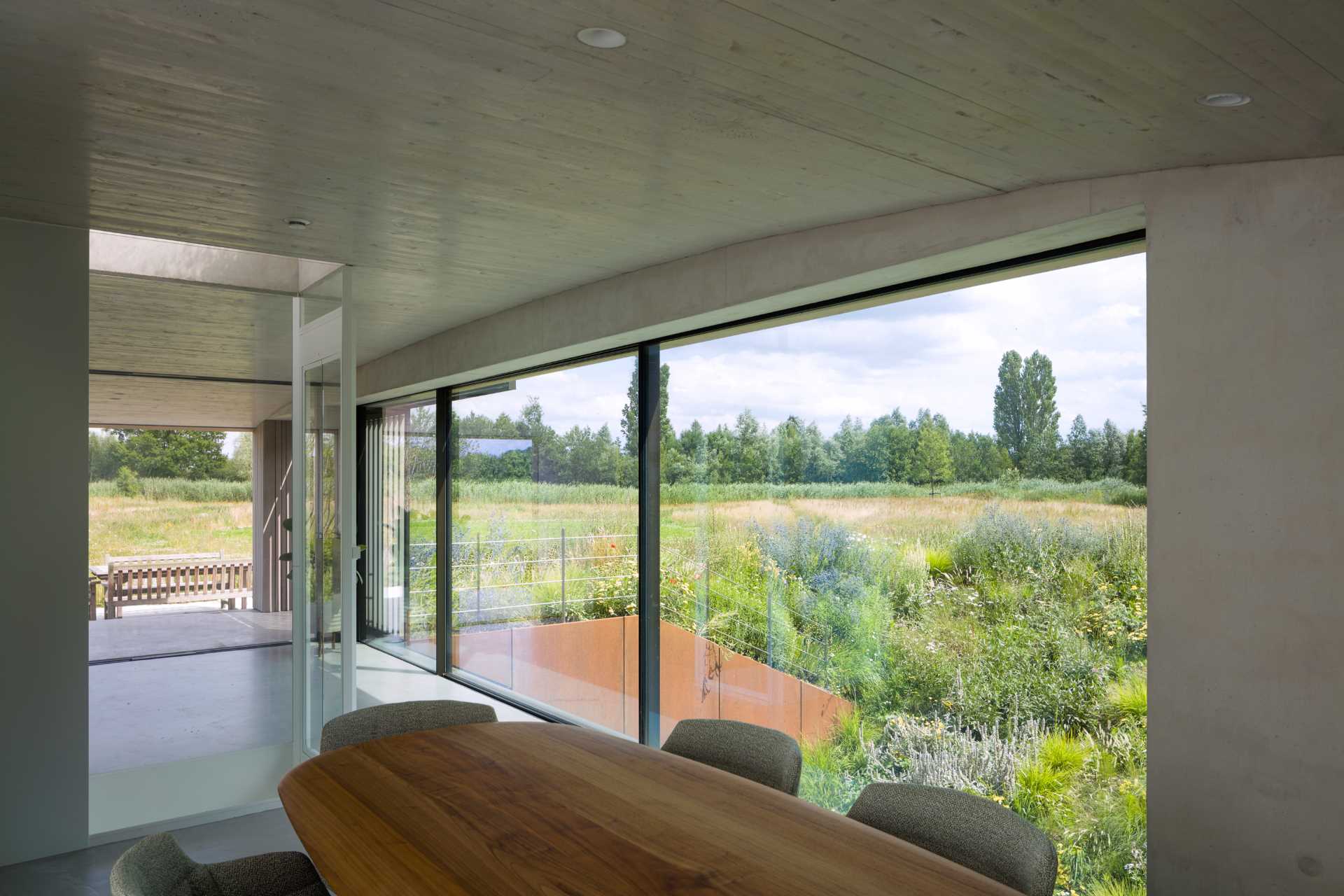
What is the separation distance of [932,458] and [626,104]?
2041 millimetres

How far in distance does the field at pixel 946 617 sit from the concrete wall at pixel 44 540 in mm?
278

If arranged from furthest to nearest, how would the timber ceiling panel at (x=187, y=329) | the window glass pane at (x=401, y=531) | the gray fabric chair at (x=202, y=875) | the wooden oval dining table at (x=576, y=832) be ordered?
the window glass pane at (x=401, y=531) < the timber ceiling panel at (x=187, y=329) < the gray fabric chair at (x=202, y=875) < the wooden oval dining table at (x=576, y=832)

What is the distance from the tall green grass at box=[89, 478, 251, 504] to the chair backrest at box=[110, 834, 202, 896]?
2659 millimetres

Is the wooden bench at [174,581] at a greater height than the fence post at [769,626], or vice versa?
the wooden bench at [174,581]

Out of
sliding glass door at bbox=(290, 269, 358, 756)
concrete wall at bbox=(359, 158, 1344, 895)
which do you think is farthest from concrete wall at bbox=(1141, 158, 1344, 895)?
sliding glass door at bbox=(290, 269, 358, 756)

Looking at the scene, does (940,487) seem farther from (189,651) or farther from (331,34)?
(189,651)

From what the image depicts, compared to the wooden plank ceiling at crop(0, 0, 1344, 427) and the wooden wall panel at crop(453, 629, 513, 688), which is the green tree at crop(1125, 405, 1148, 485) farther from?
the wooden wall panel at crop(453, 629, 513, 688)

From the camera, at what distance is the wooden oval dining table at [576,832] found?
1.80m

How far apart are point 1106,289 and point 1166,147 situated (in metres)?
0.74

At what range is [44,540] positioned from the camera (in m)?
4.04

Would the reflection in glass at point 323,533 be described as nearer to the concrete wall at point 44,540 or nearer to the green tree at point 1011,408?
the concrete wall at point 44,540

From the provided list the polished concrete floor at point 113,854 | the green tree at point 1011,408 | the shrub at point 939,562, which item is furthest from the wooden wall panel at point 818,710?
the polished concrete floor at point 113,854

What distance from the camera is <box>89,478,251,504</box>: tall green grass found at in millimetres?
4391

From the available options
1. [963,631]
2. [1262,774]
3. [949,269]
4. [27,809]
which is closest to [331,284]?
[27,809]
